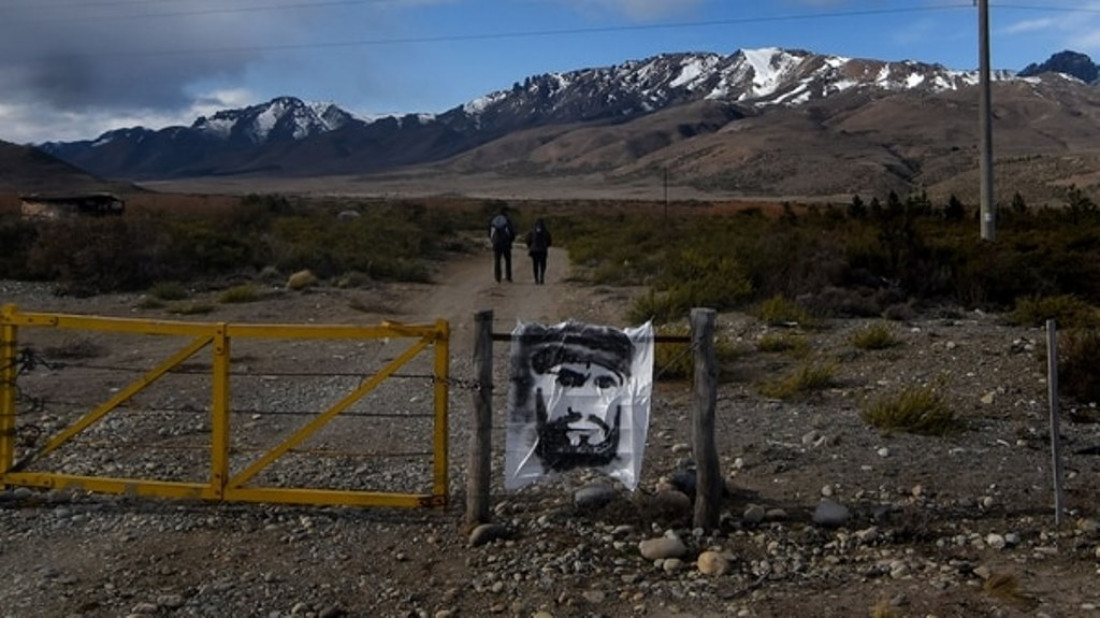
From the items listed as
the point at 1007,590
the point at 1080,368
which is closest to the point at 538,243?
the point at 1080,368

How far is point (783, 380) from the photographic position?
1198 centimetres

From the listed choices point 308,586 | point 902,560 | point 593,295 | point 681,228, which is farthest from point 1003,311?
point 681,228

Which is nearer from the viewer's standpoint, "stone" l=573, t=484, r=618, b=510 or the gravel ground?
the gravel ground

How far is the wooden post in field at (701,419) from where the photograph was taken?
7.11 m

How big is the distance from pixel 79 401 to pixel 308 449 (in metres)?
3.69

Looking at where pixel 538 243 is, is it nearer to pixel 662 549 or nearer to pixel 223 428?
pixel 223 428

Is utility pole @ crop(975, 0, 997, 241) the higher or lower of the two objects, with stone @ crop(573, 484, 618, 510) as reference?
higher

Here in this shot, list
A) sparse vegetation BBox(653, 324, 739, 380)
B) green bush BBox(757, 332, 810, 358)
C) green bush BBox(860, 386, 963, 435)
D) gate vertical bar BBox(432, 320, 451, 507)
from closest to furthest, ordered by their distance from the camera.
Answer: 1. gate vertical bar BBox(432, 320, 451, 507)
2. green bush BBox(860, 386, 963, 435)
3. sparse vegetation BBox(653, 324, 739, 380)
4. green bush BBox(757, 332, 810, 358)

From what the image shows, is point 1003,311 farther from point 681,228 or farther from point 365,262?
point 681,228

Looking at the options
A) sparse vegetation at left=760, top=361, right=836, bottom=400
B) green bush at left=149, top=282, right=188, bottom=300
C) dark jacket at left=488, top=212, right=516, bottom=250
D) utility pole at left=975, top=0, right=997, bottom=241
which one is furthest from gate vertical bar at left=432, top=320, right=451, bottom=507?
utility pole at left=975, top=0, right=997, bottom=241

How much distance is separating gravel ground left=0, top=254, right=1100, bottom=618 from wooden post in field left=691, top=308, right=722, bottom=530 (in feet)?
0.60

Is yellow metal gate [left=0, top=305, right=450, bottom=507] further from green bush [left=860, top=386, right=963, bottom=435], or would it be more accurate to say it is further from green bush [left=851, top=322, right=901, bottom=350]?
green bush [left=851, top=322, right=901, bottom=350]

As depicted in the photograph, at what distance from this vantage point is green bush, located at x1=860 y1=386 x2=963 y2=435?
9.65 metres

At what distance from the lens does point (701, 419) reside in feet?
23.3
